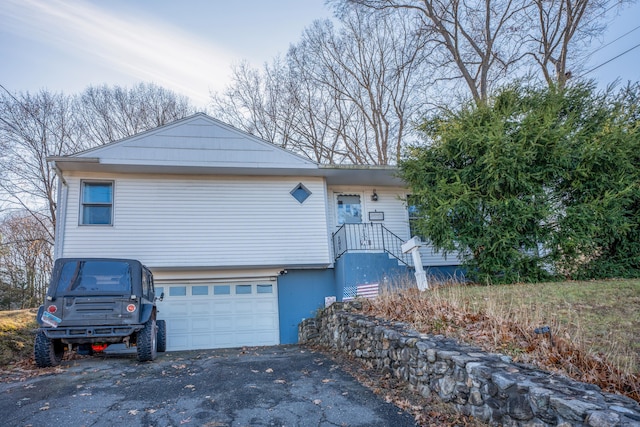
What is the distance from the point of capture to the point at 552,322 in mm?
4484

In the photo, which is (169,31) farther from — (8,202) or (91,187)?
(8,202)

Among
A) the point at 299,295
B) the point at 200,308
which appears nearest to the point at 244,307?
→ the point at 200,308

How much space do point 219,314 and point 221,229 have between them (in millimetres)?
2390

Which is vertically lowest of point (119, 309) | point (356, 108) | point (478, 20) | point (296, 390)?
point (296, 390)

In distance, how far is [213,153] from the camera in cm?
1062

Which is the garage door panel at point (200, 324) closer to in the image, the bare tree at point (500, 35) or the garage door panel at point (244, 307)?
the garage door panel at point (244, 307)

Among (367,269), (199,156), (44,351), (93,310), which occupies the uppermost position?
(199,156)

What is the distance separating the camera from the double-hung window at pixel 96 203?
10.2 metres

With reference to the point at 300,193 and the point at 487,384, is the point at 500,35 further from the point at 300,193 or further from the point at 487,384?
the point at 487,384

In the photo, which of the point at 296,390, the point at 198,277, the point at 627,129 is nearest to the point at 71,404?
the point at 296,390

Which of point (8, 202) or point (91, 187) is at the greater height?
point (8, 202)

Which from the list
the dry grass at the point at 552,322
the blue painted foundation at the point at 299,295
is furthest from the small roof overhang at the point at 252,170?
the dry grass at the point at 552,322

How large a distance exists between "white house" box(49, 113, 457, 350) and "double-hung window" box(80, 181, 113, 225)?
0.03 m

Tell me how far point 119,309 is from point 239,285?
4.84m
